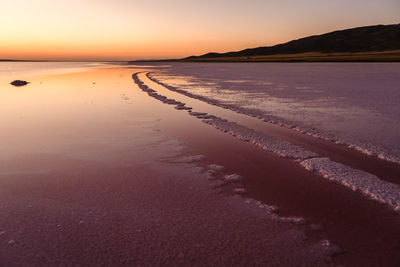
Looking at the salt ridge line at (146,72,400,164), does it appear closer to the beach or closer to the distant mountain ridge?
the beach

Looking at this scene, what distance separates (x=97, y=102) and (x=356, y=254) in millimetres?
13064

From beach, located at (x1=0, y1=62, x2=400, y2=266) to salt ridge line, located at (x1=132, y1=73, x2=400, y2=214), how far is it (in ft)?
0.07

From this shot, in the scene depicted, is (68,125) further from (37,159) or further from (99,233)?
(99,233)

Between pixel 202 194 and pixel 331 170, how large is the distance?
2398 millimetres

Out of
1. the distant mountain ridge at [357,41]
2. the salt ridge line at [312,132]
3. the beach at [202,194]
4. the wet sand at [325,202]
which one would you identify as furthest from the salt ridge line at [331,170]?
the distant mountain ridge at [357,41]

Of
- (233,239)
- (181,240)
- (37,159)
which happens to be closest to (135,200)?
(181,240)

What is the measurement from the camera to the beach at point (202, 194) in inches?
119

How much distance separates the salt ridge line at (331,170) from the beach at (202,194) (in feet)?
0.07

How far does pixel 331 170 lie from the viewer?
5133mm

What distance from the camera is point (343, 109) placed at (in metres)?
10.9

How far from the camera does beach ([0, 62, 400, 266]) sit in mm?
3018

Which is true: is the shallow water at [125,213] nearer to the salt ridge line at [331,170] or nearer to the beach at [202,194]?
the beach at [202,194]

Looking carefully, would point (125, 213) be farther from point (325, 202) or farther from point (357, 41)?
point (357, 41)

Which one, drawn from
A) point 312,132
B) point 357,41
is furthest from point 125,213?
point 357,41
